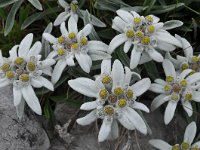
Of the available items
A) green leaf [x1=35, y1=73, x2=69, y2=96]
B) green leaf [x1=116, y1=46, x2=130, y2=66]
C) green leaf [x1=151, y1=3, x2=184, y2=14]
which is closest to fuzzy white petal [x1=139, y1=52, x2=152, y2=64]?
green leaf [x1=116, y1=46, x2=130, y2=66]

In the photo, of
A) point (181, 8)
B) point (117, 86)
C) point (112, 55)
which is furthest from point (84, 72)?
point (181, 8)

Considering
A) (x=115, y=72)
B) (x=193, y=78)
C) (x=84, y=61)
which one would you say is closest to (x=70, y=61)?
(x=84, y=61)

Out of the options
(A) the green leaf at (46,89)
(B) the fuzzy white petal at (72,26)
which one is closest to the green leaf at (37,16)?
(B) the fuzzy white petal at (72,26)

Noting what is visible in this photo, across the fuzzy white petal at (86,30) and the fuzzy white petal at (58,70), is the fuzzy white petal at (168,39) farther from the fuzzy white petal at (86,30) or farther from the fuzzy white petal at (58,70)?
the fuzzy white petal at (58,70)

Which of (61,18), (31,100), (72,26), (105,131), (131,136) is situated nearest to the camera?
(105,131)

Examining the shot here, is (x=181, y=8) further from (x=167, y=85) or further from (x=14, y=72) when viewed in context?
(x=14, y=72)

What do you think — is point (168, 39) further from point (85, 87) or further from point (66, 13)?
point (66, 13)
